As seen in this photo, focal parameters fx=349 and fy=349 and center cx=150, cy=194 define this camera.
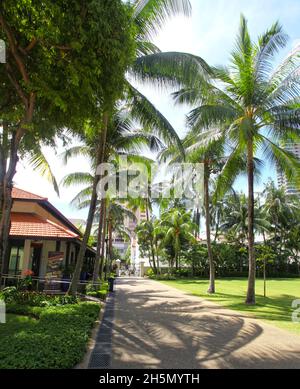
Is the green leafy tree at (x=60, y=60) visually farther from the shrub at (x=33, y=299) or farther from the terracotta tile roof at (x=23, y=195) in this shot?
the terracotta tile roof at (x=23, y=195)

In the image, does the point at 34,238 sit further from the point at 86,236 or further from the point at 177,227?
the point at 177,227

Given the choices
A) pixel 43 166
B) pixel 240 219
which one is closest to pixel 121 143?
pixel 43 166

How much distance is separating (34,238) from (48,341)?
9.41m

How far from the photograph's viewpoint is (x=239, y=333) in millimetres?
8820

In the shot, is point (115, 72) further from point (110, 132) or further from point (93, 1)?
point (110, 132)

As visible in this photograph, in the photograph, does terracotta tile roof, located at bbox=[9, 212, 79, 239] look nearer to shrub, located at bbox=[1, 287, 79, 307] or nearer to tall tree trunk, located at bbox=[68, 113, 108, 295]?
tall tree trunk, located at bbox=[68, 113, 108, 295]

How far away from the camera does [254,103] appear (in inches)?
591

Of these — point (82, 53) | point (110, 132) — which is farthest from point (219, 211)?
point (82, 53)

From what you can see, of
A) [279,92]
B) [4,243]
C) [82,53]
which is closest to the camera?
[82,53]

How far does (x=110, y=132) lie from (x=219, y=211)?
33821 mm

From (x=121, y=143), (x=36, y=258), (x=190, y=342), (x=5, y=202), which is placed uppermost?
(x=121, y=143)

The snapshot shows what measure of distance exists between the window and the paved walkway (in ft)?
25.1

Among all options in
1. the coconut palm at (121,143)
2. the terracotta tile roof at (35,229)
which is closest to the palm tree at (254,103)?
the coconut palm at (121,143)

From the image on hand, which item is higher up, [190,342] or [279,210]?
[279,210]
